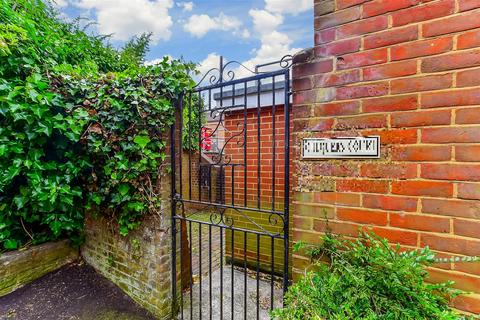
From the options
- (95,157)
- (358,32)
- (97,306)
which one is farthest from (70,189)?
(358,32)

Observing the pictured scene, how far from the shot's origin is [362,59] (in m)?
1.20

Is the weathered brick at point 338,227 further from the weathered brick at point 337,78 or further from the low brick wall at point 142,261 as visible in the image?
the low brick wall at point 142,261

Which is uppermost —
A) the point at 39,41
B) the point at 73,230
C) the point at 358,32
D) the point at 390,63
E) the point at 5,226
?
the point at 39,41

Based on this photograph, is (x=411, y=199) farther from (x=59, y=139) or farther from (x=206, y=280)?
(x=59, y=139)

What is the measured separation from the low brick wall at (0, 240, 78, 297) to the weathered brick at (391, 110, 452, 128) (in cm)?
322

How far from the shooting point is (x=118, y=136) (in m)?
2.06

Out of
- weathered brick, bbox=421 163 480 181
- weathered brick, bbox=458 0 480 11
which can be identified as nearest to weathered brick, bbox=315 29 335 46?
weathered brick, bbox=458 0 480 11

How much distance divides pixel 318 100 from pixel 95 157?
2069 mm

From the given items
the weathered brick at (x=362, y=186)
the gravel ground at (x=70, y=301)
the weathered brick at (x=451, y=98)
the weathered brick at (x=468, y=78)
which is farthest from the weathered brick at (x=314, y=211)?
the gravel ground at (x=70, y=301)

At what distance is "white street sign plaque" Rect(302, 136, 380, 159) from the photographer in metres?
1.19

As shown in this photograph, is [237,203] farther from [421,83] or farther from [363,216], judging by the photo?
[421,83]

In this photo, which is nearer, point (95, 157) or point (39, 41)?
point (95, 157)

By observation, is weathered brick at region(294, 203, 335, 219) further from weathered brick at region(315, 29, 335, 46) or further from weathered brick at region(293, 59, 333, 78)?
weathered brick at region(315, 29, 335, 46)

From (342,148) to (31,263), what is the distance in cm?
301
